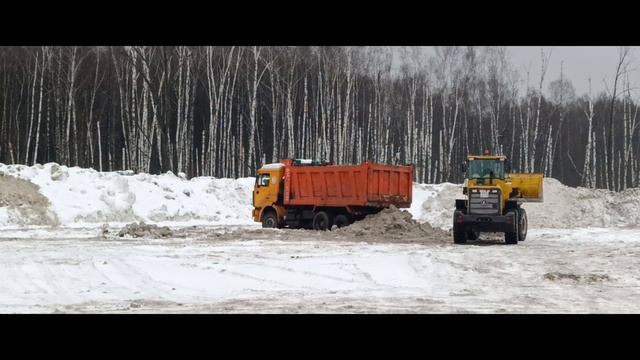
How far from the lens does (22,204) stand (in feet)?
106

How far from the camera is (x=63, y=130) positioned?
5009 centimetres

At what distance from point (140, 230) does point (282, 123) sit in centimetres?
2968

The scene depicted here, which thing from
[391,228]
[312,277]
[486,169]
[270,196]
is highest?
[486,169]

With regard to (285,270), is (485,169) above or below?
above

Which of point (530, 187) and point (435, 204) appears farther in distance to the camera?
point (435, 204)

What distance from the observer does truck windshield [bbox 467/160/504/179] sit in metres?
24.5

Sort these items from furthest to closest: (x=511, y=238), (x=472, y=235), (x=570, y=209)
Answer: (x=570, y=209) < (x=472, y=235) < (x=511, y=238)

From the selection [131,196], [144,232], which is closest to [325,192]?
[144,232]

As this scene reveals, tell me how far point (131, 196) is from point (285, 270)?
69.1 feet

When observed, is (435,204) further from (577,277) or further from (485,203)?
(577,277)

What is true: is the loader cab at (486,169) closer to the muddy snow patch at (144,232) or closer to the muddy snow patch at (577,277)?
the muddy snow patch at (577,277)

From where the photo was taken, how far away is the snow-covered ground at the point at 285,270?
12.6 meters

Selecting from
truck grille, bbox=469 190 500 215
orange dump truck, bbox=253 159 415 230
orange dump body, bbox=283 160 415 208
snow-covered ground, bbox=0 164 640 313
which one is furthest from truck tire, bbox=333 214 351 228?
truck grille, bbox=469 190 500 215
